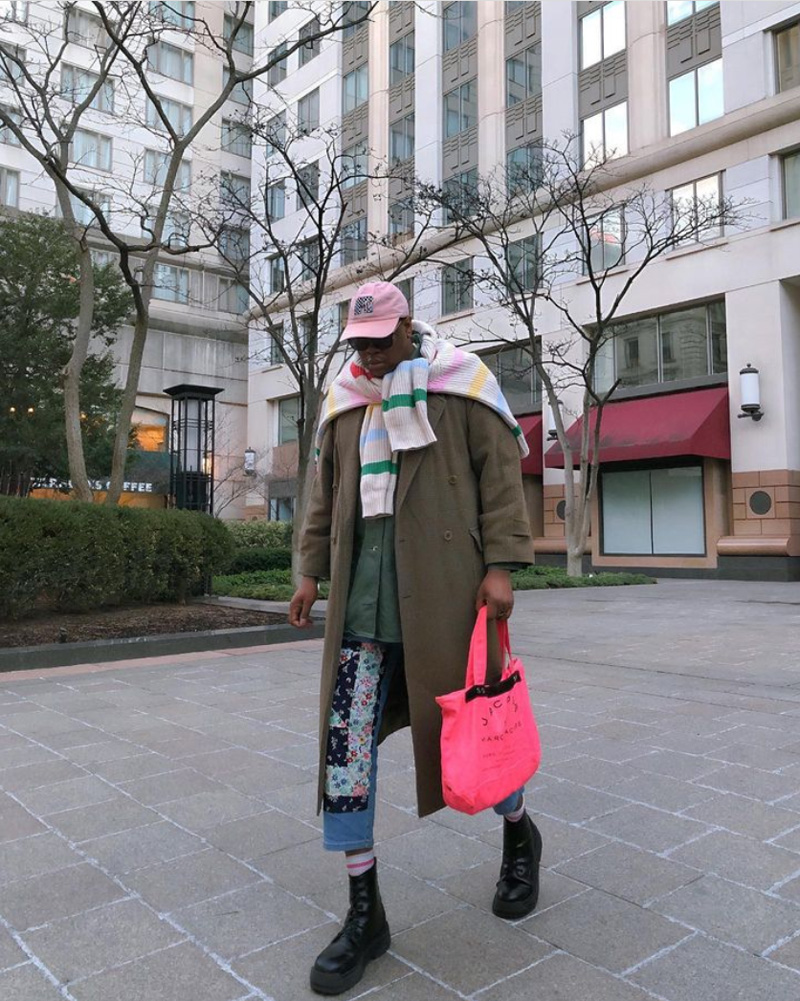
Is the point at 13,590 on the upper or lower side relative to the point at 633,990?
upper

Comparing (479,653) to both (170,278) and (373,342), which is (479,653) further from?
(170,278)

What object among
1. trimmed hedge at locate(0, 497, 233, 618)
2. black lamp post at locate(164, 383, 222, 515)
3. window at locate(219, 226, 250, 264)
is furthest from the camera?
black lamp post at locate(164, 383, 222, 515)

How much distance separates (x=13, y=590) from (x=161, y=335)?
2995 cm

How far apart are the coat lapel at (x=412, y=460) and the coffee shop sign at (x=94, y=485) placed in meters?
12.0

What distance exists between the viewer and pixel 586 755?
4.21m


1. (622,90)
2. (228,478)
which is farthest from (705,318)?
(228,478)

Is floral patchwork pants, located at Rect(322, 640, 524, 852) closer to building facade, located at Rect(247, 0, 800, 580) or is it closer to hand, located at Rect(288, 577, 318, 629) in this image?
hand, located at Rect(288, 577, 318, 629)

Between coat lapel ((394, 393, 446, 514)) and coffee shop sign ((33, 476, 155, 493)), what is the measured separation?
11959 mm

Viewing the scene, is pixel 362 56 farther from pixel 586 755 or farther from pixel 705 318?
pixel 586 755

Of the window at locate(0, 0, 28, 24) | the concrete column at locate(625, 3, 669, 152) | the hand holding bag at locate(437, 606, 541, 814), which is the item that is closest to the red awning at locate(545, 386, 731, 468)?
the concrete column at locate(625, 3, 669, 152)

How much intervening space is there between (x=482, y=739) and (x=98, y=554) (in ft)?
26.5

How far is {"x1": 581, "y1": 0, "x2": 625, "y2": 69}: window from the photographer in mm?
22938

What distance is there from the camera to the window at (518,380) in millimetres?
25266

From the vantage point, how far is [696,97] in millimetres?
21469
